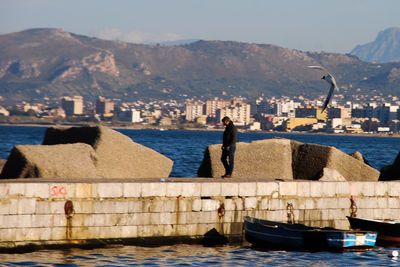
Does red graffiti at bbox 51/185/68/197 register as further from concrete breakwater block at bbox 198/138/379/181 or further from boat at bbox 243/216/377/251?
concrete breakwater block at bbox 198/138/379/181

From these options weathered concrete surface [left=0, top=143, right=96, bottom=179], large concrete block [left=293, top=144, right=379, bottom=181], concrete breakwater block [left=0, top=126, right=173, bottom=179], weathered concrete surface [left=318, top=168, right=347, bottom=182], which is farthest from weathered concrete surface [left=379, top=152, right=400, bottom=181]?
weathered concrete surface [left=0, top=143, right=96, bottom=179]

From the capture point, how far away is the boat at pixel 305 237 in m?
17.5

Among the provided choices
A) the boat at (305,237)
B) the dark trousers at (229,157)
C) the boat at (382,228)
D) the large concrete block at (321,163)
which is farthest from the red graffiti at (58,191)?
the large concrete block at (321,163)

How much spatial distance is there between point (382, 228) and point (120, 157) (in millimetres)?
7908

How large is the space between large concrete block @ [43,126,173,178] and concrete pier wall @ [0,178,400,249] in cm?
432

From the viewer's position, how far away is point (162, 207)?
17000 mm

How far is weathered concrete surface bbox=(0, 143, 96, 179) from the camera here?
63.6ft

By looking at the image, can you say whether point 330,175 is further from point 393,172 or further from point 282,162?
point 393,172

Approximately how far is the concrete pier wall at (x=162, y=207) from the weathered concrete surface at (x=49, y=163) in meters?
1.70

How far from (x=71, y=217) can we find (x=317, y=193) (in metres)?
6.44

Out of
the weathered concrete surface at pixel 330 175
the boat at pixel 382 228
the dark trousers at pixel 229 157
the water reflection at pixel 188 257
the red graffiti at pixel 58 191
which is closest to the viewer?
the water reflection at pixel 188 257

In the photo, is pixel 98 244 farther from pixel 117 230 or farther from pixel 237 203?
pixel 237 203

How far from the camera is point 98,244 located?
16.3 meters

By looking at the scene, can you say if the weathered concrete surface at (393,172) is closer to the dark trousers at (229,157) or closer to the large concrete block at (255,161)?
the large concrete block at (255,161)
